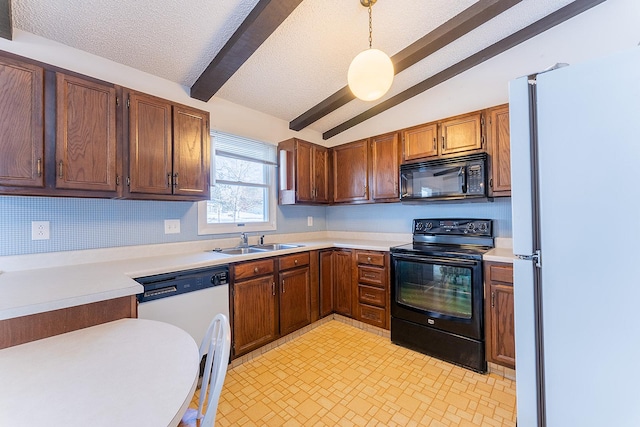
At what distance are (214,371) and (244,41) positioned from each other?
208 centimetres

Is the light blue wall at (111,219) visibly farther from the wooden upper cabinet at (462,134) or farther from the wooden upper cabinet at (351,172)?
the wooden upper cabinet at (462,134)

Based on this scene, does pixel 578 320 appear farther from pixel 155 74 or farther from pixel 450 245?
pixel 155 74

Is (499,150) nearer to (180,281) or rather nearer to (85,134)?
(180,281)

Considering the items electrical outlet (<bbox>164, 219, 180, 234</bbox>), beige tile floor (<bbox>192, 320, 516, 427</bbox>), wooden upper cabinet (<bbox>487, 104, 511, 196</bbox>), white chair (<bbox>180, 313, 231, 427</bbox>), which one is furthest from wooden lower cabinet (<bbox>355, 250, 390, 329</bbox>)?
white chair (<bbox>180, 313, 231, 427</bbox>)

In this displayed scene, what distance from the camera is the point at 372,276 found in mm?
2855

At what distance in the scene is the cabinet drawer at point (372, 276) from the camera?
2.78 m

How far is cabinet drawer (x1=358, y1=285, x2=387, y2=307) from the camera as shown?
2.79 m

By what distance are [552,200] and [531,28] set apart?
2391 millimetres

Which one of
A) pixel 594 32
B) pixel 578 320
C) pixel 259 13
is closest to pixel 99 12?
pixel 259 13

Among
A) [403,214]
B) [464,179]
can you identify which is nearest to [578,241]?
[464,179]

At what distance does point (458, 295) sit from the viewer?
7.50 ft

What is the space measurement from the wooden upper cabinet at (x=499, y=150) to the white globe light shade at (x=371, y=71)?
1.17 m

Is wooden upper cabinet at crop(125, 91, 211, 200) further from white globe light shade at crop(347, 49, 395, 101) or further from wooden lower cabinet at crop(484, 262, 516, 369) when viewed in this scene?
wooden lower cabinet at crop(484, 262, 516, 369)

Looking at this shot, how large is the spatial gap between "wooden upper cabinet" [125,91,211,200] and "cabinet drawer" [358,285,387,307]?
1.88m
